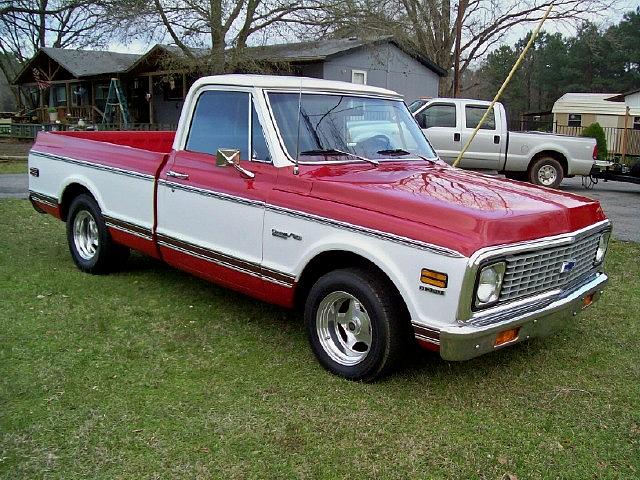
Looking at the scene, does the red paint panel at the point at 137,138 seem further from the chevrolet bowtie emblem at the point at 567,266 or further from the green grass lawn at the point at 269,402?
the chevrolet bowtie emblem at the point at 567,266

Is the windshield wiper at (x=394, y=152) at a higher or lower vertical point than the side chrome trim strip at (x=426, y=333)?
higher

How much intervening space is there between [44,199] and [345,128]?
3.71m

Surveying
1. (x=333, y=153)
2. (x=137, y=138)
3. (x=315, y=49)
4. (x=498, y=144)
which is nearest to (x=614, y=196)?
(x=498, y=144)

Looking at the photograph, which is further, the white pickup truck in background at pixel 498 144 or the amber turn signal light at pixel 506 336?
the white pickup truck in background at pixel 498 144

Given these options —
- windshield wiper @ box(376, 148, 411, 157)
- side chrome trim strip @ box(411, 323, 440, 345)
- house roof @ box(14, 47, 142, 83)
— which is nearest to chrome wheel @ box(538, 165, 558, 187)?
windshield wiper @ box(376, 148, 411, 157)

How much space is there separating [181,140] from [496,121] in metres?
9.95

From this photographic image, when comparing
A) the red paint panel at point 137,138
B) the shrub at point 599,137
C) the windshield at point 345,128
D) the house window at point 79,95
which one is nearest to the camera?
the windshield at point 345,128

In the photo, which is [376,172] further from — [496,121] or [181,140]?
[496,121]

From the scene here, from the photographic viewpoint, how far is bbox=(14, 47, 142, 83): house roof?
29609 millimetres

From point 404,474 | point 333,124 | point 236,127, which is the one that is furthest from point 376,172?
Result: point 404,474

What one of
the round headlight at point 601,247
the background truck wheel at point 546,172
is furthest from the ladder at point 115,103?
the round headlight at point 601,247

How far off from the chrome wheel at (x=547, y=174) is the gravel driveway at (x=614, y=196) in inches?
31.6

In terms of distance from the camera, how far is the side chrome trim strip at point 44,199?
6.59 meters

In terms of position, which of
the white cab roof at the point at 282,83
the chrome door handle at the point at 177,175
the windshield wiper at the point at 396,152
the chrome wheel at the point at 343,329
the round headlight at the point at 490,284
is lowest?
the chrome wheel at the point at 343,329
